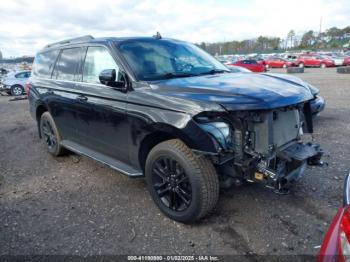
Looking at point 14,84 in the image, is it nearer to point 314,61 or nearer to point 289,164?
point 289,164

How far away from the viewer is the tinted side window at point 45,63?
16.6 feet

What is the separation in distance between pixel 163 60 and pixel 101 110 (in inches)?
39.0

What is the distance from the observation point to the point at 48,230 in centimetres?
321

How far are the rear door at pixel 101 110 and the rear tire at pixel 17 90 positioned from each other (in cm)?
1705

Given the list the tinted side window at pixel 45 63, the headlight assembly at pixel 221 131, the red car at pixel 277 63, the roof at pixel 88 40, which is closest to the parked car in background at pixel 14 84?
the tinted side window at pixel 45 63

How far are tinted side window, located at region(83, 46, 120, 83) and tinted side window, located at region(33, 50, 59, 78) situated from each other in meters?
1.21

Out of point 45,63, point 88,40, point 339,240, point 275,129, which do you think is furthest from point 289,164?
point 45,63

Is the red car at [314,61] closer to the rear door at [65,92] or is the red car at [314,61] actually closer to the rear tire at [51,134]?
the rear tire at [51,134]

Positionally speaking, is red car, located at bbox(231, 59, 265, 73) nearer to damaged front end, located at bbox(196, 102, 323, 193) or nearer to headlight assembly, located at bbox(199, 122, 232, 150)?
damaged front end, located at bbox(196, 102, 323, 193)

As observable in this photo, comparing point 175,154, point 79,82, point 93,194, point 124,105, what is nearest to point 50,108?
point 79,82

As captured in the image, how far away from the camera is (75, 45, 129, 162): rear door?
348 cm

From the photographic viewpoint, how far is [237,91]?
279 cm

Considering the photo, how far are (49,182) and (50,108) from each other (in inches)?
51.2

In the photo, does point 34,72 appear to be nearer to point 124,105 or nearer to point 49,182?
point 49,182
